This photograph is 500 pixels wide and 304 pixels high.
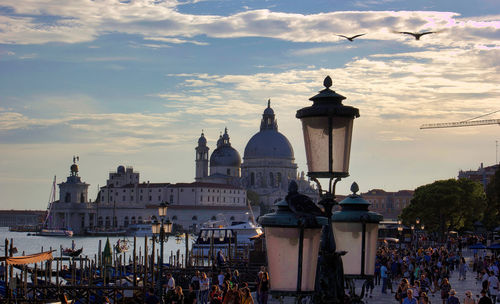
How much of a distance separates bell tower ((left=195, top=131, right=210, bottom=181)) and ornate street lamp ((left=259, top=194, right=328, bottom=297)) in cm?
12560

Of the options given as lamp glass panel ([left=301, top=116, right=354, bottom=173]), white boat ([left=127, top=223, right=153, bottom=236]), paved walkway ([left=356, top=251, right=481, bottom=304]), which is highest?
lamp glass panel ([left=301, top=116, right=354, bottom=173])

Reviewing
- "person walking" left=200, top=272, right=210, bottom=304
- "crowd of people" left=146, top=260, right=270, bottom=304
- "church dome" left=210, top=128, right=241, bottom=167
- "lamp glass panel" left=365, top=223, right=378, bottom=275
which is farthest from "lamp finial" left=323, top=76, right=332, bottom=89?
"church dome" left=210, top=128, right=241, bottom=167

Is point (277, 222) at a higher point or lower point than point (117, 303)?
higher

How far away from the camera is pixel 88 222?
10800 centimetres

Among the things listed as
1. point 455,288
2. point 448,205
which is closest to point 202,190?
point 448,205

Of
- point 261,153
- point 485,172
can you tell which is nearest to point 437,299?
point 485,172

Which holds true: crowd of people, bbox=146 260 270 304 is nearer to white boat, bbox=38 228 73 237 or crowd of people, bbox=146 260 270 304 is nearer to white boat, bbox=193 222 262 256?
white boat, bbox=193 222 262 256

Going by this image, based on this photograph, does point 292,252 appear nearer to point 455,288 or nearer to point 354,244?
point 354,244

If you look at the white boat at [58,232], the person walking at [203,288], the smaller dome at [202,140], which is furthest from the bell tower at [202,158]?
the person walking at [203,288]

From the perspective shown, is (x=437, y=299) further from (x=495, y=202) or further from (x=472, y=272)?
(x=495, y=202)

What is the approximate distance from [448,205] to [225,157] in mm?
77859

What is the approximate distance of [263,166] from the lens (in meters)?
124

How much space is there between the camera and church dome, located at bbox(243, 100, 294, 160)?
124 meters

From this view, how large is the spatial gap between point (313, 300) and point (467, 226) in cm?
5511
